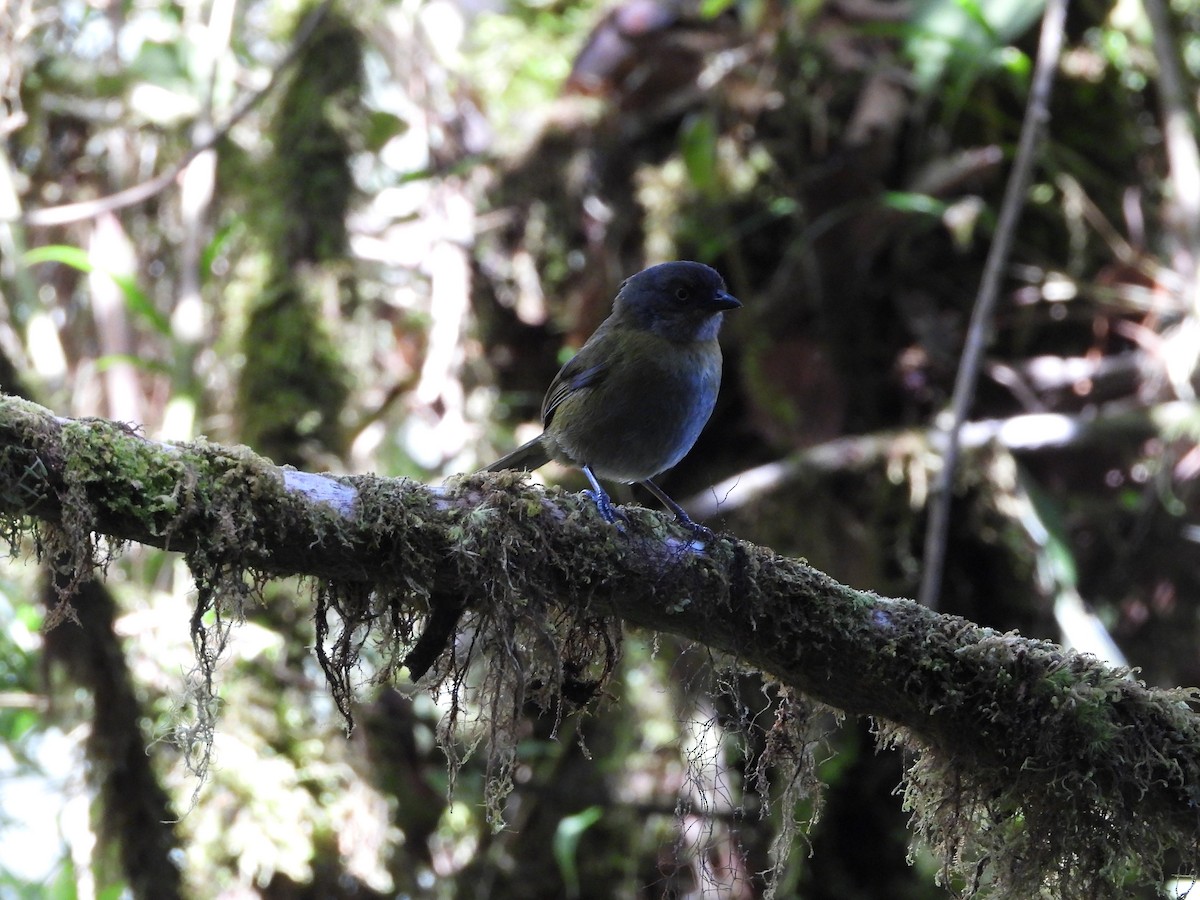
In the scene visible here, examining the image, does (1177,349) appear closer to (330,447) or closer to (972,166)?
(972,166)

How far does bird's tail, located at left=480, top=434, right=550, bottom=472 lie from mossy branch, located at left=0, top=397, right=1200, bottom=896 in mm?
1343

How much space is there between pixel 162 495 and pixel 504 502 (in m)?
0.64

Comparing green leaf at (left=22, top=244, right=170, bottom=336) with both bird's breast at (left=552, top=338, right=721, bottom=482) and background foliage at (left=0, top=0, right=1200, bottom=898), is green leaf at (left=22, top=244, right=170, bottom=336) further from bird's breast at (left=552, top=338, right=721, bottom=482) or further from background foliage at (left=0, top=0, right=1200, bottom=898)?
bird's breast at (left=552, top=338, right=721, bottom=482)

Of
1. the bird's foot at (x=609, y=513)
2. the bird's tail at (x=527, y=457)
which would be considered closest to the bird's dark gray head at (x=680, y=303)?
the bird's tail at (x=527, y=457)

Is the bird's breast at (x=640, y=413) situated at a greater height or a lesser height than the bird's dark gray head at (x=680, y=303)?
lesser

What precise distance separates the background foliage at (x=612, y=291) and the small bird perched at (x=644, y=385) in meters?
1.43

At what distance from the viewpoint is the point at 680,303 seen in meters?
3.67

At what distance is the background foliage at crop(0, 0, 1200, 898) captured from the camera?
4.79m

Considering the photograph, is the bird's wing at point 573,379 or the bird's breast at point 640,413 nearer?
the bird's breast at point 640,413

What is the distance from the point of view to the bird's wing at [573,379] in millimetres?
3588

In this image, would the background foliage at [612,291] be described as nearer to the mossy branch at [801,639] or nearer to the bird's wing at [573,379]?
the bird's wing at [573,379]

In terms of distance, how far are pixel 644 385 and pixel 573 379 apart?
1.11 ft

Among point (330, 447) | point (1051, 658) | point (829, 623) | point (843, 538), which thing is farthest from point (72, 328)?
point (1051, 658)

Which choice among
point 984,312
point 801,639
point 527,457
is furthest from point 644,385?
point 984,312
